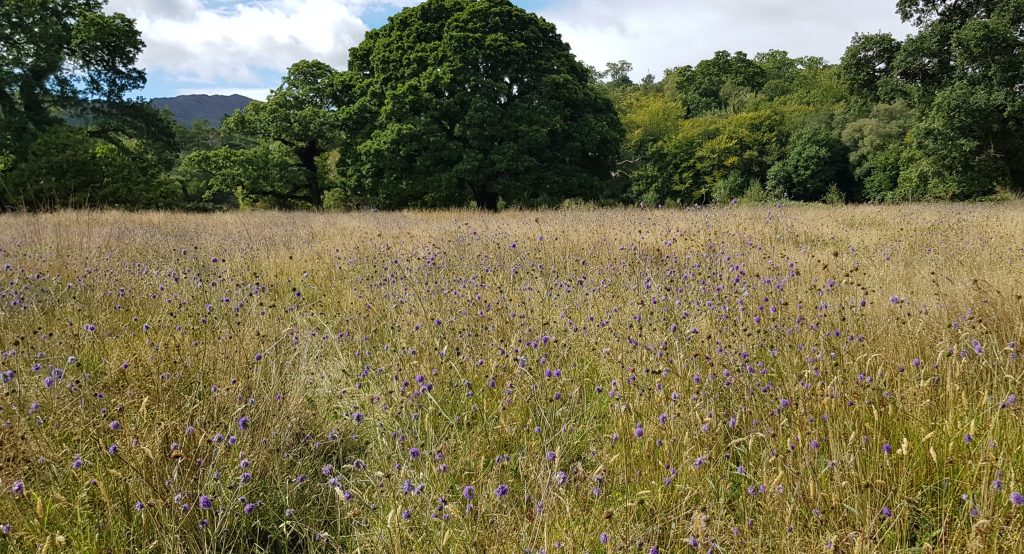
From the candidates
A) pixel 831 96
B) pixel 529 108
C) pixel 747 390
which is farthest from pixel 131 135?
pixel 831 96

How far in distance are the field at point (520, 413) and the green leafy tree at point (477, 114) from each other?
15149mm

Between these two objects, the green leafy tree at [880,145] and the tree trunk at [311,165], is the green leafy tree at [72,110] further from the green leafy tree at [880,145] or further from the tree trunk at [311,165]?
the green leafy tree at [880,145]

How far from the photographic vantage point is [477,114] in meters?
18.8

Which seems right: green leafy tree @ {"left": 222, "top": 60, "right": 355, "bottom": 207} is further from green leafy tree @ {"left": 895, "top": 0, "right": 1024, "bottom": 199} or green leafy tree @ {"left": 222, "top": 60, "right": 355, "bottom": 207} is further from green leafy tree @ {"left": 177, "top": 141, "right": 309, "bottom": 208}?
green leafy tree @ {"left": 895, "top": 0, "right": 1024, "bottom": 199}

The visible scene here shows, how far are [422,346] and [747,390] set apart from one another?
1725mm

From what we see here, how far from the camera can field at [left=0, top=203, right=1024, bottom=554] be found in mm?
1642

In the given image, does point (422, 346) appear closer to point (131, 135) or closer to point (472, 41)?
point (472, 41)

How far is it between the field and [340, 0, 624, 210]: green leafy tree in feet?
49.7

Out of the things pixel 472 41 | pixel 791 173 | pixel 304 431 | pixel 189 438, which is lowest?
pixel 304 431

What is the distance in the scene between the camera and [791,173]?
39.6 metres

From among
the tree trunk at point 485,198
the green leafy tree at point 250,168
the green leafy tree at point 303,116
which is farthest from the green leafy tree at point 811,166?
the green leafy tree at point 250,168

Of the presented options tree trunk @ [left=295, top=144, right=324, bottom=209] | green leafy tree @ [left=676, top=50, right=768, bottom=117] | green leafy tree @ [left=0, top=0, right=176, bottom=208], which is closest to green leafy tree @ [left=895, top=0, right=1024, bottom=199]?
tree trunk @ [left=295, top=144, right=324, bottom=209]

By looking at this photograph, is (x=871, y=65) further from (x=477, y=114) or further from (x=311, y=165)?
(x=311, y=165)

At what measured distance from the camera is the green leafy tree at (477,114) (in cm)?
1931
